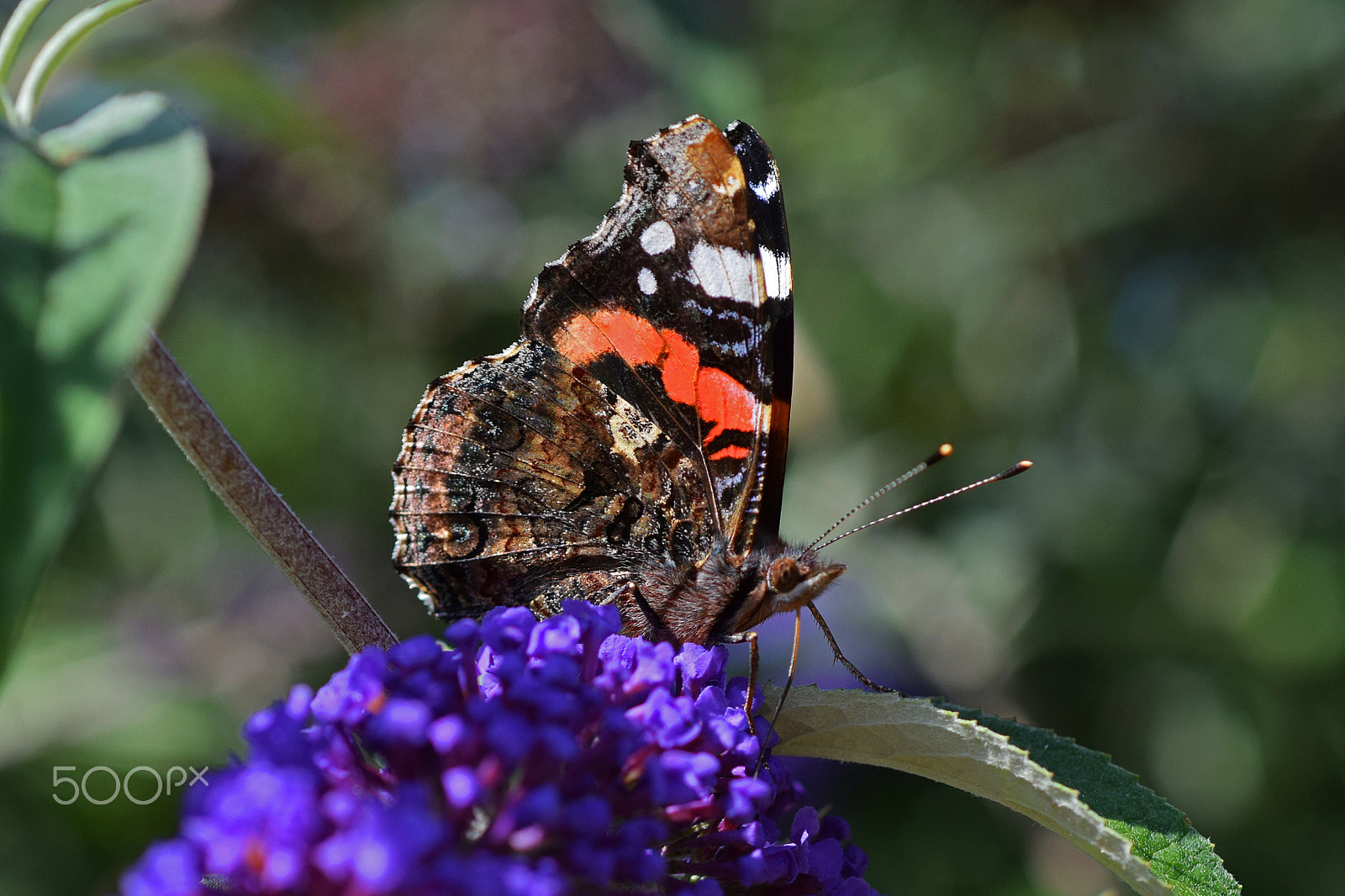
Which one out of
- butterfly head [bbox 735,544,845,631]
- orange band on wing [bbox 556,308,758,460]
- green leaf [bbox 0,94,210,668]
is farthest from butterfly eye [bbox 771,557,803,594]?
green leaf [bbox 0,94,210,668]

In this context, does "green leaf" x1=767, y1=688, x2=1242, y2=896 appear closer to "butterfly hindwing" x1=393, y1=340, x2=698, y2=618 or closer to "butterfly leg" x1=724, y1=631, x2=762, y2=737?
"butterfly leg" x1=724, y1=631, x2=762, y2=737

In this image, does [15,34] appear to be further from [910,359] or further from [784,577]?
[910,359]

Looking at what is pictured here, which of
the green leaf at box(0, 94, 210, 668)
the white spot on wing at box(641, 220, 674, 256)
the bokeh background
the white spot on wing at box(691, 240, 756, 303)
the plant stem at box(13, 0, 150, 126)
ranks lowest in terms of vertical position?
the bokeh background

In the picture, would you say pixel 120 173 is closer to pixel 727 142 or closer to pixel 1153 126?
pixel 727 142

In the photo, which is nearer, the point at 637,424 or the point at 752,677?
the point at 752,677

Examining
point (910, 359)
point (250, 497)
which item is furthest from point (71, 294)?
point (910, 359)

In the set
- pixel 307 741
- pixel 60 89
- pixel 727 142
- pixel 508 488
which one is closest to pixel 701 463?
pixel 508 488
